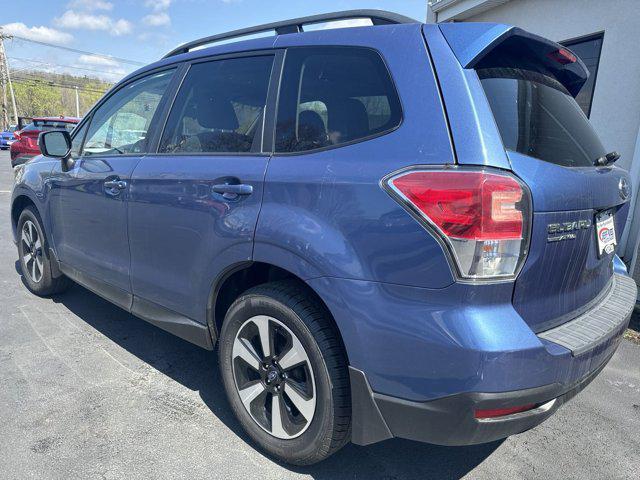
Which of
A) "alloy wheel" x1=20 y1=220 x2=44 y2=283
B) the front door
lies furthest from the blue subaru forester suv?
"alloy wheel" x1=20 y1=220 x2=44 y2=283

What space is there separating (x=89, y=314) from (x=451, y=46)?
11.6 feet

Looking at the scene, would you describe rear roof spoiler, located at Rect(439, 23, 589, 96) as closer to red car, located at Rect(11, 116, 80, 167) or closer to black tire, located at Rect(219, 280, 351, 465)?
black tire, located at Rect(219, 280, 351, 465)

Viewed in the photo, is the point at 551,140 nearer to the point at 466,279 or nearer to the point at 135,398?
the point at 466,279

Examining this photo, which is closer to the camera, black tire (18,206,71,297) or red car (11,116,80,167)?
black tire (18,206,71,297)

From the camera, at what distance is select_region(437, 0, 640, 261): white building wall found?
5.17 m

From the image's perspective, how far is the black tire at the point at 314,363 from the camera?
A: 1858 mm

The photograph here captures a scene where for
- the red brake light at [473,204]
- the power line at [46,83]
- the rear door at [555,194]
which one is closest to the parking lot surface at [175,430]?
the rear door at [555,194]

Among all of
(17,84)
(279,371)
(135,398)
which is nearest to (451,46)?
(279,371)

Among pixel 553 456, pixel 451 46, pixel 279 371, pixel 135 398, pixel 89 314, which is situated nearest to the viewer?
pixel 451 46

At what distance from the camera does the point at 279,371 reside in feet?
6.91

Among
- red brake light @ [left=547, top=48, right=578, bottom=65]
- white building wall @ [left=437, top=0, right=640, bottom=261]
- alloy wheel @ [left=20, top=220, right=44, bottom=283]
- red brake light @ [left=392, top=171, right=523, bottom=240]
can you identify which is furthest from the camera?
white building wall @ [left=437, top=0, right=640, bottom=261]

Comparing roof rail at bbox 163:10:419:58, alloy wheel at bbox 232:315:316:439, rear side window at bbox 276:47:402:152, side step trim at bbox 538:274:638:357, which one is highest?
roof rail at bbox 163:10:419:58

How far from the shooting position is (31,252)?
4.18 metres

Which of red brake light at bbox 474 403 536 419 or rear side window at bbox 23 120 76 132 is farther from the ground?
rear side window at bbox 23 120 76 132
